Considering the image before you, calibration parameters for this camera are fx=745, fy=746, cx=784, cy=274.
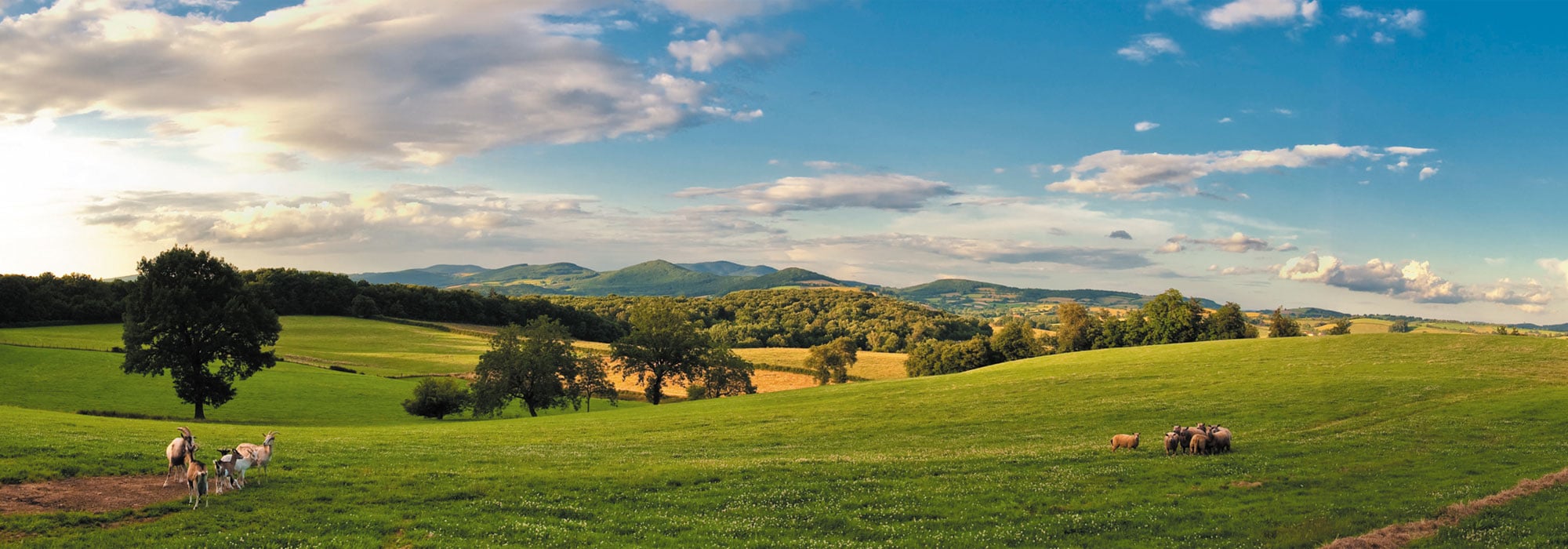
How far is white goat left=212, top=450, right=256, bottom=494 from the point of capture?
63.2 ft

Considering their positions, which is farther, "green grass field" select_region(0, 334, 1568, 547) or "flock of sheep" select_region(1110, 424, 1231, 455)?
"flock of sheep" select_region(1110, 424, 1231, 455)

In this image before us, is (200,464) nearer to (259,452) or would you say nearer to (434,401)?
(259,452)

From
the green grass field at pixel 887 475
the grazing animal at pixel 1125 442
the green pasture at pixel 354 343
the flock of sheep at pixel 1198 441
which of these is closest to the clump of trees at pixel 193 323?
the green grass field at pixel 887 475

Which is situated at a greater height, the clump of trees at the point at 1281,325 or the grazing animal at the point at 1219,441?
the clump of trees at the point at 1281,325

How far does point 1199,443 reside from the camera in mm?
27875

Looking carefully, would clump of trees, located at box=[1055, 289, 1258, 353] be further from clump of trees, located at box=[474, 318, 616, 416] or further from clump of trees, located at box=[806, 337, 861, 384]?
clump of trees, located at box=[474, 318, 616, 416]

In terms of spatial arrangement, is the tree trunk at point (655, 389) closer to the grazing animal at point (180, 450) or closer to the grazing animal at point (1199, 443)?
the grazing animal at point (1199, 443)

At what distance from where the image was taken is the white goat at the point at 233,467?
19266 mm

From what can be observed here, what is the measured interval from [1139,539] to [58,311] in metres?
149

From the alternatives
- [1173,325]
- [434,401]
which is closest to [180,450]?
[434,401]

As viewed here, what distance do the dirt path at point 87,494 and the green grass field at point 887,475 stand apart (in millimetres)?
797

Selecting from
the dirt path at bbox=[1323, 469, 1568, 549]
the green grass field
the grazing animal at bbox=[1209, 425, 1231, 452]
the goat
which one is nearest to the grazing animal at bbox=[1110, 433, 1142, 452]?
the green grass field

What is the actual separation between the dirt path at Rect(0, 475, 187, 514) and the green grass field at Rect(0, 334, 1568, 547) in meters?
0.80

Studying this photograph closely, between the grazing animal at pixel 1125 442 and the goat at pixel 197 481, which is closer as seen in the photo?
the goat at pixel 197 481
